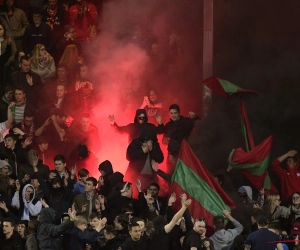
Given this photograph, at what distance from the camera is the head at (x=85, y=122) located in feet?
72.4

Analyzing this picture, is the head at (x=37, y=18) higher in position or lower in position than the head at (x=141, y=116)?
higher

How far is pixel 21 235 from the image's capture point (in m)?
18.6

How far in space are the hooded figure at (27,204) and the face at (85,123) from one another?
2.84 meters

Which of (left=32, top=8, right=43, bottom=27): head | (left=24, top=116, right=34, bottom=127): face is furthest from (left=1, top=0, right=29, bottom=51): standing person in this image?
(left=24, top=116, right=34, bottom=127): face

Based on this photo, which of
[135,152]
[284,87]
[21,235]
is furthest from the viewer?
[284,87]

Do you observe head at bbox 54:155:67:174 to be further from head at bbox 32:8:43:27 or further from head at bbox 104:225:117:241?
head at bbox 32:8:43:27

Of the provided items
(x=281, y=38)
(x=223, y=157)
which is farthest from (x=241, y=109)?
(x=281, y=38)

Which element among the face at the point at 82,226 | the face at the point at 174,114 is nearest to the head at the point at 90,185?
the face at the point at 82,226

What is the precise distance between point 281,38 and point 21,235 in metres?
7.29

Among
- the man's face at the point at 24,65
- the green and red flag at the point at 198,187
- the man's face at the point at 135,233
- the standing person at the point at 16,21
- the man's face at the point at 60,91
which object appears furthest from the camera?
the standing person at the point at 16,21

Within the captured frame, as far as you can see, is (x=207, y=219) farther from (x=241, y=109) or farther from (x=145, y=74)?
(x=145, y=74)

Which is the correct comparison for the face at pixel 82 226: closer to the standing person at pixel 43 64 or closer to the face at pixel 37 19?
the standing person at pixel 43 64

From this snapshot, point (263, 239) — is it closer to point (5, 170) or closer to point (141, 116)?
point (5, 170)

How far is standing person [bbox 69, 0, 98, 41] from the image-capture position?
23875 mm
